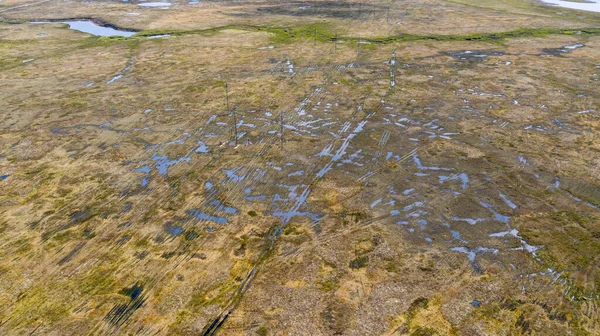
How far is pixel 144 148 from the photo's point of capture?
14.8 metres

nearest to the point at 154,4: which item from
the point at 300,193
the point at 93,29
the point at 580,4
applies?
the point at 93,29

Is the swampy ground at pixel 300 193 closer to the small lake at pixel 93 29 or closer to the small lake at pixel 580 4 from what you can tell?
the small lake at pixel 93 29

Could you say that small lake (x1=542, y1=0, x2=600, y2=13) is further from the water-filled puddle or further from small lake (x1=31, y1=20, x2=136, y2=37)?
small lake (x1=31, y1=20, x2=136, y2=37)

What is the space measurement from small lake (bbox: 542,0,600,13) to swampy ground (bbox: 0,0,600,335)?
19.8 metres

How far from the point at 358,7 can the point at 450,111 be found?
1082 inches

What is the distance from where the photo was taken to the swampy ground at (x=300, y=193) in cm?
866

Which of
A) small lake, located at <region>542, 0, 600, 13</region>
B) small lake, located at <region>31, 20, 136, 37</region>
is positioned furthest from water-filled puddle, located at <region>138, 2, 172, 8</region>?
small lake, located at <region>542, 0, 600, 13</region>

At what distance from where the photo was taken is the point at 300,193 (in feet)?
41.0

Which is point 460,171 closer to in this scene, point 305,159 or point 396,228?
point 396,228

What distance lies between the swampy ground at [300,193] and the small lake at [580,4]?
19781 millimetres

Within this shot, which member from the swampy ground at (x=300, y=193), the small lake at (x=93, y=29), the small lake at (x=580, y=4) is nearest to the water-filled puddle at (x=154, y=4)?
the small lake at (x=93, y=29)

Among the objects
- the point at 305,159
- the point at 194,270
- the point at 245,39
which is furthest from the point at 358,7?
the point at 194,270

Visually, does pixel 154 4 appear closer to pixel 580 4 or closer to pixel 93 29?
pixel 93 29

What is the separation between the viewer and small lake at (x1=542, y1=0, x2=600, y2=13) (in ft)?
131
